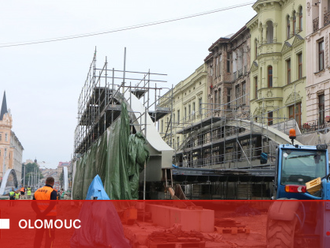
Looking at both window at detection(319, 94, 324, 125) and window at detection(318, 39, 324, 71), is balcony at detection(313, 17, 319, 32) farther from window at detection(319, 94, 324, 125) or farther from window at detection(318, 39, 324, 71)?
window at detection(319, 94, 324, 125)

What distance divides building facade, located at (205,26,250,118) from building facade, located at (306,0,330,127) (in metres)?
7.83

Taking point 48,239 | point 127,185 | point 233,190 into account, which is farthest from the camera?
point 233,190

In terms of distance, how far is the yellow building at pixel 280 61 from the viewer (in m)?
30.4

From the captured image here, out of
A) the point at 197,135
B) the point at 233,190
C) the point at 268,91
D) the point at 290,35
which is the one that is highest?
the point at 290,35

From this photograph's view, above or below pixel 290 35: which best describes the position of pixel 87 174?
below

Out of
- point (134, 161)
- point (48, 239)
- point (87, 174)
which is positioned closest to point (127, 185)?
point (134, 161)

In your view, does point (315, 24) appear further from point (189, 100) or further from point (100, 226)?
point (189, 100)

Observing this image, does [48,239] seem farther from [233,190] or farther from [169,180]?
[233,190]

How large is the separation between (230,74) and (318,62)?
46.3 feet

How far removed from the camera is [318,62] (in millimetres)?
28312

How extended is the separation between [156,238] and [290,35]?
24.9m

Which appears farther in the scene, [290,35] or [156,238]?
[290,35]

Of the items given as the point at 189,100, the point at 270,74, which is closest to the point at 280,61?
the point at 270,74

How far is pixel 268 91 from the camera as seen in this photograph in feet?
108
